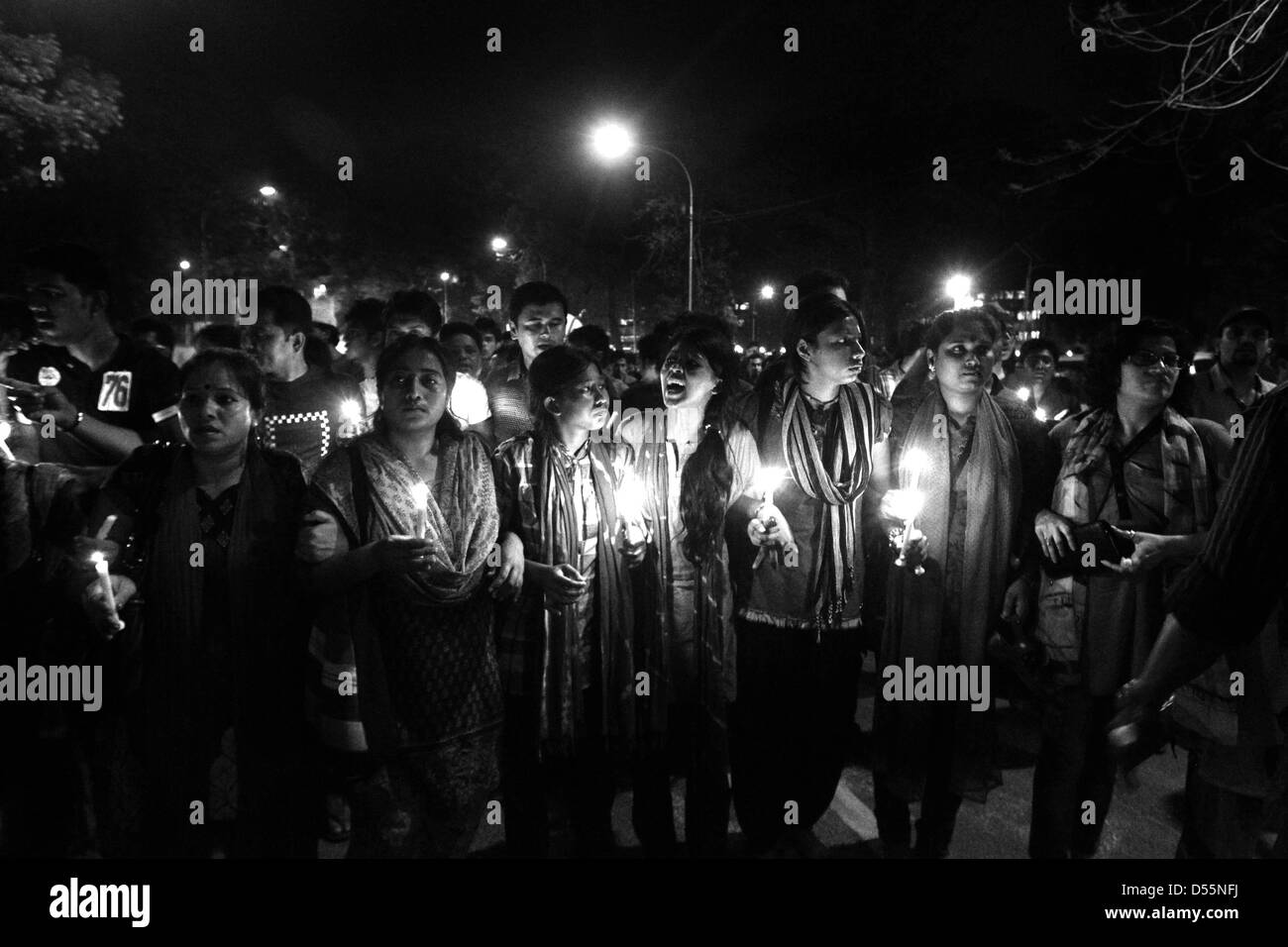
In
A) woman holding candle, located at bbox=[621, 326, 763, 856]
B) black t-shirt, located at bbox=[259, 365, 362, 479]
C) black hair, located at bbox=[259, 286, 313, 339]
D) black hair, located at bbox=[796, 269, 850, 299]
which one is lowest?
woman holding candle, located at bbox=[621, 326, 763, 856]

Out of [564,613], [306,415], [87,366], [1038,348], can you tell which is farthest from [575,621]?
[1038,348]

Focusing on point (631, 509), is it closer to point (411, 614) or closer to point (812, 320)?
point (411, 614)

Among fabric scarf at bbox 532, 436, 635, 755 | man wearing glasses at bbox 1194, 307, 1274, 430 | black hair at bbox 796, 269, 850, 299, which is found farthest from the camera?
man wearing glasses at bbox 1194, 307, 1274, 430

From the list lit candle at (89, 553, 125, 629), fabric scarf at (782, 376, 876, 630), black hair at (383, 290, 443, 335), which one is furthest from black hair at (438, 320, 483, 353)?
lit candle at (89, 553, 125, 629)

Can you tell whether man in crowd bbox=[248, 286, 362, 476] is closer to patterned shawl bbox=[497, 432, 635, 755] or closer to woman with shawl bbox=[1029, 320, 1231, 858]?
patterned shawl bbox=[497, 432, 635, 755]

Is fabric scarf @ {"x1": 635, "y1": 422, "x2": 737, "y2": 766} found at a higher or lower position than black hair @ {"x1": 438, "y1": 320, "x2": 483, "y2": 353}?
lower

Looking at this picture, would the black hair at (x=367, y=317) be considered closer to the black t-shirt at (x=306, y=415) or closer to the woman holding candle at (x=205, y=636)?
the black t-shirt at (x=306, y=415)

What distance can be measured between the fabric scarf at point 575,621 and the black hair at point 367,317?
3.02 m

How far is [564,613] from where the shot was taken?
119 inches

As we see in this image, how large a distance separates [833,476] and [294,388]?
260 cm

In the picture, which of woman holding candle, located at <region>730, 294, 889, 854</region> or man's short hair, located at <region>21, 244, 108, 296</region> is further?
man's short hair, located at <region>21, 244, 108, 296</region>

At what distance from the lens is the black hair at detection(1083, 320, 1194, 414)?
3113 millimetres

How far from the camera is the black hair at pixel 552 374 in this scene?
122 inches

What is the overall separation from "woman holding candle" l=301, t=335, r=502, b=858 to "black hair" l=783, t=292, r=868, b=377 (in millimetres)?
1500
